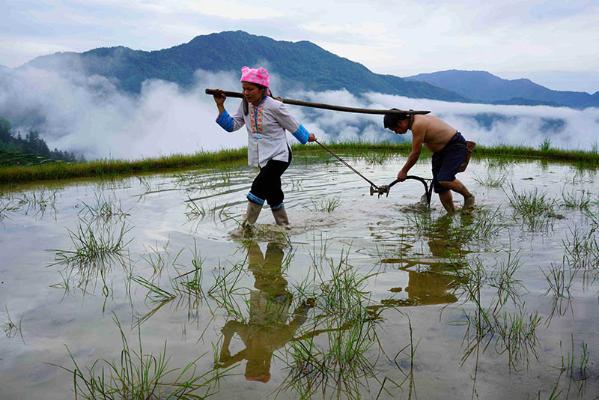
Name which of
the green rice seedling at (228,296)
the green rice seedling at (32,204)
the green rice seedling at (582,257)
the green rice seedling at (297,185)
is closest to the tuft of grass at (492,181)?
the green rice seedling at (297,185)

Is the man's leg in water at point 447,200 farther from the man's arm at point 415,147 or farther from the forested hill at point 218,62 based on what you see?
the forested hill at point 218,62

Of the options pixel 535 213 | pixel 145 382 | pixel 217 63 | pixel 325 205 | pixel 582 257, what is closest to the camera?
pixel 145 382

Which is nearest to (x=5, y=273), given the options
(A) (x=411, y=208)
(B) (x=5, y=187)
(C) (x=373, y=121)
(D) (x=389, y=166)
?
(A) (x=411, y=208)

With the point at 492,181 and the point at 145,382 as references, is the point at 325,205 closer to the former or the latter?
the point at 492,181

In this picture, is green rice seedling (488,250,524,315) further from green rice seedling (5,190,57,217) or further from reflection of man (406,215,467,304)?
green rice seedling (5,190,57,217)

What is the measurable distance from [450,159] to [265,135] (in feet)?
7.30

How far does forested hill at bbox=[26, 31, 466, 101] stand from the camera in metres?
158

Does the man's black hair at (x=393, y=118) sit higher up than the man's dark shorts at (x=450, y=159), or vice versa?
the man's black hair at (x=393, y=118)

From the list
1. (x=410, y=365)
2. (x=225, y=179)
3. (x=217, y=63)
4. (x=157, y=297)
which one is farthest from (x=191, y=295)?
(x=217, y=63)

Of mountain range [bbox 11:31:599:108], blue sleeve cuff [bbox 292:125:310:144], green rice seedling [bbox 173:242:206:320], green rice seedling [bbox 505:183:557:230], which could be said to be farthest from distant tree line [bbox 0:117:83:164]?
mountain range [bbox 11:31:599:108]

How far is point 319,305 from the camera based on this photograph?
8.68 ft

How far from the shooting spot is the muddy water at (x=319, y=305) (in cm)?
194

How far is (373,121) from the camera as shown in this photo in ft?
568

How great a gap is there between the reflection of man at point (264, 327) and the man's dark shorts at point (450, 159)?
295 cm
